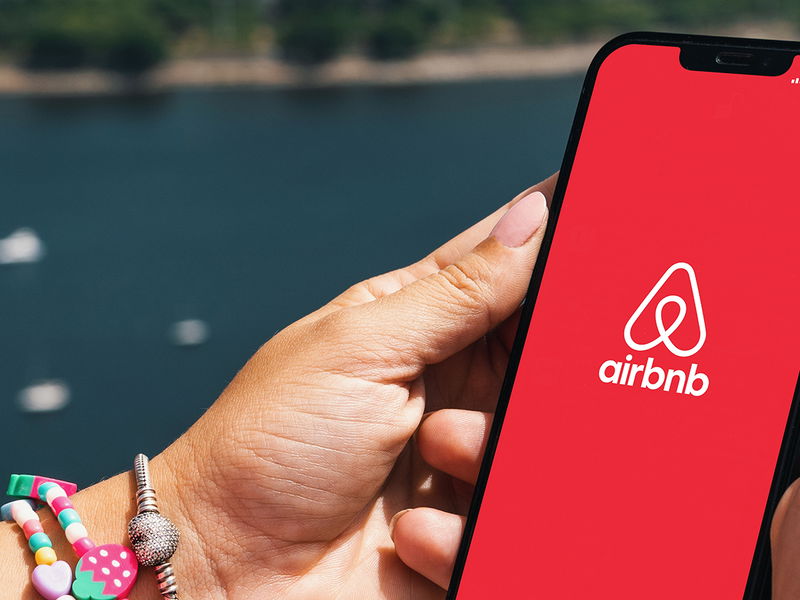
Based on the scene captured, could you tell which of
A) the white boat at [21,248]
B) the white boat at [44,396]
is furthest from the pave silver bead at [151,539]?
the white boat at [44,396]

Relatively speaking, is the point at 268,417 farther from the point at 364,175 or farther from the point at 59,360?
the point at 364,175

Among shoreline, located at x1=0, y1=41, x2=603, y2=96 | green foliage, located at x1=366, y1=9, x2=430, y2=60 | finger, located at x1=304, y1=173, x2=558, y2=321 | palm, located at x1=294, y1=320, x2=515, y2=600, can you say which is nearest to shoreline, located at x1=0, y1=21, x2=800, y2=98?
shoreline, located at x1=0, y1=41, x2=603, y2=96

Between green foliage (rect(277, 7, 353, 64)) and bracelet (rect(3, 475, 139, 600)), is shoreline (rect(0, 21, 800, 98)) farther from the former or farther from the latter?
bracelet (rect(3, 475, 139, 600))

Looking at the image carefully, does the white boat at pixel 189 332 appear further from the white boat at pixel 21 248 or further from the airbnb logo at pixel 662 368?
the airbnb logo at pixel 662 368

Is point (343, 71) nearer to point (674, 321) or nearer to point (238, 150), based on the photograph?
point (238, 150)

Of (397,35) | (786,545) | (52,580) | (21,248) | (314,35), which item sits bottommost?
(21,248)

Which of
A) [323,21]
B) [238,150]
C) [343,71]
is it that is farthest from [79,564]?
[238,150]

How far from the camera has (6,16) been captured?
69.0 feet

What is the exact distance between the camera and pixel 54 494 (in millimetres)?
1123

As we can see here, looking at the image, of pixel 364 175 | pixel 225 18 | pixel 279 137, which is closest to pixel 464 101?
pixel 364 175

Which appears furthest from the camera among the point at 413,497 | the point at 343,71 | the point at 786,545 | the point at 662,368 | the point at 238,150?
the point at 238,150

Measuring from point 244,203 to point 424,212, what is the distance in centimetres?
452

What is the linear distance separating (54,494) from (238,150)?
23.8 meters

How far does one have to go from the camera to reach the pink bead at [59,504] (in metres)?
1.11
